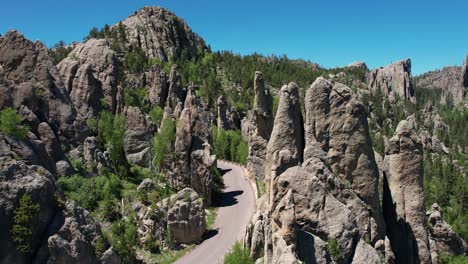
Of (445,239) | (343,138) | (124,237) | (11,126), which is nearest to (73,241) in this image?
(124,237)

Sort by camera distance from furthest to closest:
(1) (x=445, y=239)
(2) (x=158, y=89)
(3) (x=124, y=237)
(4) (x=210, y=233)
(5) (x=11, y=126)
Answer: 1. (2) (x=158, y=89)
2. (4) (x=210, y=233)
3. (1) (x=445, y=239)
4. (3) (x=124, y=237)
5. (5) (x=11, y=126)

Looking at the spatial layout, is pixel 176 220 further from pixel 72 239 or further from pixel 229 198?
pixel 229 198

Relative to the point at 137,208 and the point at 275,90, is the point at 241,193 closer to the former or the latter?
the point at 137,208

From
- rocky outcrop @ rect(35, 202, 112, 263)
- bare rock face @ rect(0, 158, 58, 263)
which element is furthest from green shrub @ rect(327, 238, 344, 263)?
bare rock face @ rect(0, 158, 58, 263)

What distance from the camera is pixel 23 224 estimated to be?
1125 inches

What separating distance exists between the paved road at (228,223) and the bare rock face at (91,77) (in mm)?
25267

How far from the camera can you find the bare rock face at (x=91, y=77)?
66562mm

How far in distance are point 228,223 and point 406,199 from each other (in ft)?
74.4

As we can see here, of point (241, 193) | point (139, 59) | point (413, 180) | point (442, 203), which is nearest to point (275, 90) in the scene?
point (139, 59)

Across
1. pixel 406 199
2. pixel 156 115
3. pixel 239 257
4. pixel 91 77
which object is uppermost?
pixel 91 77

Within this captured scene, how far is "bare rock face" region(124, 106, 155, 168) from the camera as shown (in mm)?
64562

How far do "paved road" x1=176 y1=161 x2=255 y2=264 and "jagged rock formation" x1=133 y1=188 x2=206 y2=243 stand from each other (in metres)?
1.85

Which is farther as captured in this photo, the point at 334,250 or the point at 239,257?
the point at 239,257

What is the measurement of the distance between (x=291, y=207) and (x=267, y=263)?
15.9 ft
